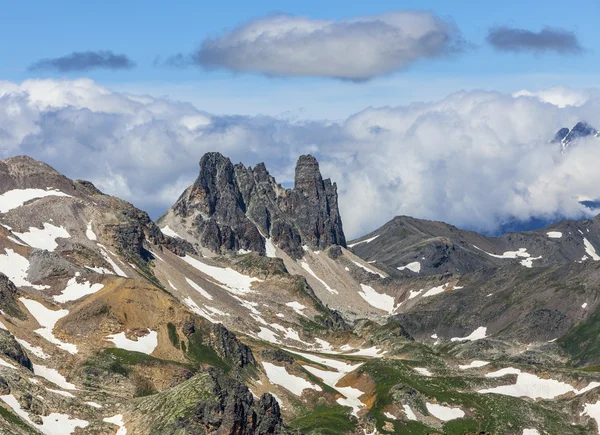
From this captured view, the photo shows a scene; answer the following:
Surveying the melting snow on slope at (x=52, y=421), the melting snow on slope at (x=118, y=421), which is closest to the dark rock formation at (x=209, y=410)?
the melting snow on slope at (x=118, y=421)

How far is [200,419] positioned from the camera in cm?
16050

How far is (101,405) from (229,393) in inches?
894

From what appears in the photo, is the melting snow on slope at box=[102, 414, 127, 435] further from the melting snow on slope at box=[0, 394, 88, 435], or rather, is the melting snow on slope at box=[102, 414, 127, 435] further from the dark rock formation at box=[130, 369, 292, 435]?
the melting snow on slope at box=[0, 394, 88, 435]

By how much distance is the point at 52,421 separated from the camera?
164m

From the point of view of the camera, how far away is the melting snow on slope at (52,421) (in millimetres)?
160025

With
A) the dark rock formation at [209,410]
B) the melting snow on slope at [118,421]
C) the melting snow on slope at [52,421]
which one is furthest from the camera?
the melting snow on slope at [118,421]

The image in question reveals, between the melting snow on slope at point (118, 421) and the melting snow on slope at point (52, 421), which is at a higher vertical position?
the melting snow on slope at point (52, 421)

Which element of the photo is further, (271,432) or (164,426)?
(271,432)

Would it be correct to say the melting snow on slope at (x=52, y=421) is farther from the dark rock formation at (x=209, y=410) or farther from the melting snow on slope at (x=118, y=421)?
the dark rock formation at (x=209, y=410)

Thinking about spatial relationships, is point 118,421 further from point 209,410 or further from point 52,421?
point 209,410

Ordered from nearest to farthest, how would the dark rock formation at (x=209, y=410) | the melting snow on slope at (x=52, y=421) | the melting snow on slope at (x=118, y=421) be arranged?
the melting snow on slope at (x=52, y=421) → the dark rock formation at (x=209, y=410) → the melting snow on slope at (x=118, y=421)

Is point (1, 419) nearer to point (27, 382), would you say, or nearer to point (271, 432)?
point (27, 382)

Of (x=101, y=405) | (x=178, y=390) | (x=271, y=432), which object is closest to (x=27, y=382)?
(x=101, y=405)

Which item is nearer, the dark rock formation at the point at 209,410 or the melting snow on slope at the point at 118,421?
the dark rock formation at the point at 209,410
